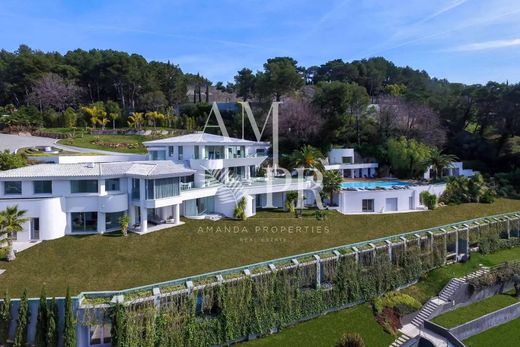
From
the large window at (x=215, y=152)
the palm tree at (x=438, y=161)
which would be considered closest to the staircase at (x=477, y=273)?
the palm tree at (x=438, y=161)

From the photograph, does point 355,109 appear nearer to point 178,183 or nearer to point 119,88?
point 178,183

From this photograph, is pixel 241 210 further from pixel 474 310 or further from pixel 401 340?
pixel 474 310

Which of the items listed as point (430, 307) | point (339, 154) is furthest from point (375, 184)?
point (430, 307)

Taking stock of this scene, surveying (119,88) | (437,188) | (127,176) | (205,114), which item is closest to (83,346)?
(127,176)

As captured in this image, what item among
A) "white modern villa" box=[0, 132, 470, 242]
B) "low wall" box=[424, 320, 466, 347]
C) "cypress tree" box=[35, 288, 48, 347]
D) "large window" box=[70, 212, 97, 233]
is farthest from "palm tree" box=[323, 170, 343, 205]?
"cypress tree" box=[35, 288, 48, 347]

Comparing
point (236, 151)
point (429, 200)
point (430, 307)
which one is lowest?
point (430, 307)

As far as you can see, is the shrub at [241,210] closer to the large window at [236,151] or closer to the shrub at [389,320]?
the large window at [236,151]
